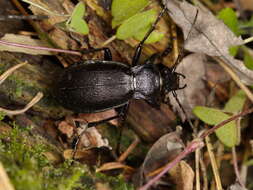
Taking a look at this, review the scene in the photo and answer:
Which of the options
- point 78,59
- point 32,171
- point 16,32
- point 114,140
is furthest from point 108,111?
point 32,171

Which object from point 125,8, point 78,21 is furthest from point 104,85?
point 125,8

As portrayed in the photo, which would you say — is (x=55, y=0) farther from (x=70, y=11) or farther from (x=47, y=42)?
A: (x=47, y=42)

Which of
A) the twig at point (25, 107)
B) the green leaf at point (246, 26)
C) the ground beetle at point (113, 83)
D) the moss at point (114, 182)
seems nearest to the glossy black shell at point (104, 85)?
the ground beetle at point (113, 83)

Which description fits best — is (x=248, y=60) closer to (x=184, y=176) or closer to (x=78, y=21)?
(x=184, y=176)

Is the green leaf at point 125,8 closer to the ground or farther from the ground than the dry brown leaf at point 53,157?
farther from the ground

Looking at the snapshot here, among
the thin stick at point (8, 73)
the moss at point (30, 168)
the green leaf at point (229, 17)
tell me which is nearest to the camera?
the moss at point (30, 168)

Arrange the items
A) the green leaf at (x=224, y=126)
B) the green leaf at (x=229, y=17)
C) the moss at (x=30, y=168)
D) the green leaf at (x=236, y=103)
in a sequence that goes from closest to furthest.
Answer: the moss at (x=30, y=168)
the green leaf at (x=224, y=126)
the green leaf at (x=229, y=17)
the green leaf at (x=236, y=103)

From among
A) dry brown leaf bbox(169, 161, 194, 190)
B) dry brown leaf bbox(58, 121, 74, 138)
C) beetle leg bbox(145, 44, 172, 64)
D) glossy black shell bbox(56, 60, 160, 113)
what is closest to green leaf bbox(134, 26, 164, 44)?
beetle leg bbox(145, 44, 172, 64)

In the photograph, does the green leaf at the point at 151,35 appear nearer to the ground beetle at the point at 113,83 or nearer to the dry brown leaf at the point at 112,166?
the ground beetle at the point at 113,83
